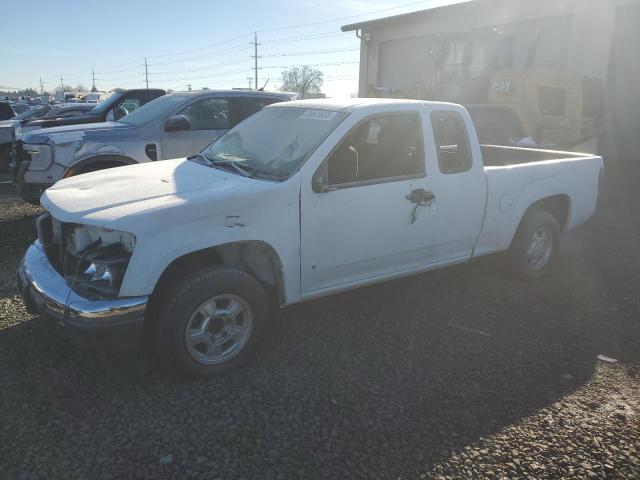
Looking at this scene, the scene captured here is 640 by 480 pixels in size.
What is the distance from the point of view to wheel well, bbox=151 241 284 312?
3232 millimetres

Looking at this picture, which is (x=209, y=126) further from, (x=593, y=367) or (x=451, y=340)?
(x=593, y=367)

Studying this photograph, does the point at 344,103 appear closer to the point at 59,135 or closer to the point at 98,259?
the point at 98,259

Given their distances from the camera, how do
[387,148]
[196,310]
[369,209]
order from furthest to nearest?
[387,148] < [369,209] < [196,310]

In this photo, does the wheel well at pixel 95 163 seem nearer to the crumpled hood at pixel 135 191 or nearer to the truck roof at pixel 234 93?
the truck roof at pixel 234 93

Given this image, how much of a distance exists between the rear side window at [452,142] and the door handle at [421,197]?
0.34m

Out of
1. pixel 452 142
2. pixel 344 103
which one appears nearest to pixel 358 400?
pixel 344 103

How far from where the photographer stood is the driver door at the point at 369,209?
3570 millimetres

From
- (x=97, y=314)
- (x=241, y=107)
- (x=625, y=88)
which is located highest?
(x=625, y=88)

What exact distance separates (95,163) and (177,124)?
1177 millimetres

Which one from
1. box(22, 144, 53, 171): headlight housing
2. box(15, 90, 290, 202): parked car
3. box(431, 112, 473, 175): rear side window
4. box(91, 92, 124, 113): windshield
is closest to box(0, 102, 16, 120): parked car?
box(91, 92, 124, 113): windshield

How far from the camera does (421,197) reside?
4.04m

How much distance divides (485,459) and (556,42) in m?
15.7

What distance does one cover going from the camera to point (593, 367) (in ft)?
12.1

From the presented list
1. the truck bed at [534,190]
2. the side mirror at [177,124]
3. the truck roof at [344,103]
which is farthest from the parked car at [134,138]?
the truck bed at [534,190]
